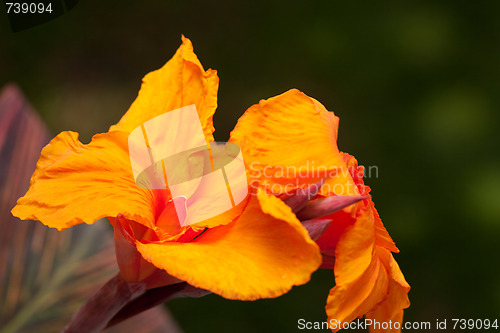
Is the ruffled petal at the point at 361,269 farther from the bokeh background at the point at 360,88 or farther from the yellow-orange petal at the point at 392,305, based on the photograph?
the bokeh background at the point at 360,88

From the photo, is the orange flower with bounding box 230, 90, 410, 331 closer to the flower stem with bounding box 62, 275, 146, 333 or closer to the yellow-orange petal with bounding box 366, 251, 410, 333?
the yellow-orange petal with bounding box 366, 251, 410, 333

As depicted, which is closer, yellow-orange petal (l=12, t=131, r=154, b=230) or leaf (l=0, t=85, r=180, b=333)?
yellow-orange petal (l=12, t=131, r=154, b=230)

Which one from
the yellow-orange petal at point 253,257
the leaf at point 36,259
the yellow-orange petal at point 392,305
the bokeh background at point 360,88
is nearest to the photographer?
the yellow-orange petal at point 253,257

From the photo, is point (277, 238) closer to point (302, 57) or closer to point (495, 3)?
point (302, 57)

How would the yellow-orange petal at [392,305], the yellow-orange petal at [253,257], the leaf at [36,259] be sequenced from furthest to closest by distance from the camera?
the leaf at [36,259] → the yellow-orange petal at [392,305] → the yellow-orange petal at [253,257]

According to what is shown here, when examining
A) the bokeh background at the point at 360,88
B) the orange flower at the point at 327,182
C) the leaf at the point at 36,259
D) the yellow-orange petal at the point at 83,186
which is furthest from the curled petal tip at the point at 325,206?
the bokeh background at the point at 360,88

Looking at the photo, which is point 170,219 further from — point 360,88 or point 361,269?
point 360,88

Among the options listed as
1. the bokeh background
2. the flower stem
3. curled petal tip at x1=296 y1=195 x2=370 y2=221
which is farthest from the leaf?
the bokeh background

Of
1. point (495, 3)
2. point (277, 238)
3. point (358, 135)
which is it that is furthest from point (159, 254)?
point (495, 3)
